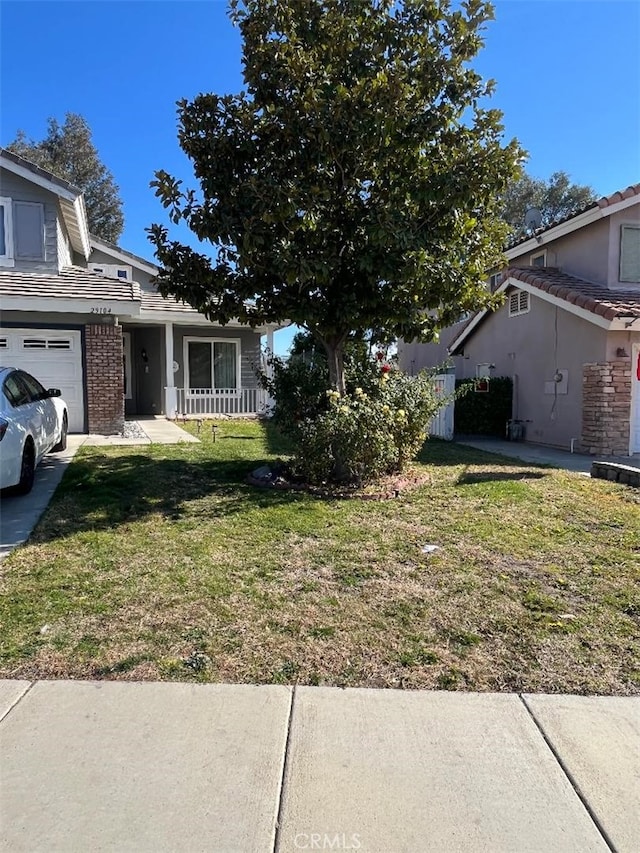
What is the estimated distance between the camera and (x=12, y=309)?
11.5 meters

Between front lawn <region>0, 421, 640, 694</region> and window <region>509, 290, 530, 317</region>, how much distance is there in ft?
27.9

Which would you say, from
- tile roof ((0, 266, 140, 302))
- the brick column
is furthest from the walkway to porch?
tile roof ((0, 266, 140, 302))

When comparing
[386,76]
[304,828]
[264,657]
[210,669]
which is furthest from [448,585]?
[386,76]

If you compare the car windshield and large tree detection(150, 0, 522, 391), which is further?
the car windshield

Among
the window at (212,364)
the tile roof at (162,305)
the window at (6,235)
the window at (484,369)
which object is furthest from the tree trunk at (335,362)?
the window at (212,364)

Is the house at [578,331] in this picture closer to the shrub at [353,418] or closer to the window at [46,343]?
the shrub at [353,418]

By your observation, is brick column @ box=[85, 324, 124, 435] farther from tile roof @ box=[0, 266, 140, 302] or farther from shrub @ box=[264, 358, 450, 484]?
shrub @ box=[264, 358, 450, 484]

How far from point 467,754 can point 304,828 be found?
2.74ft

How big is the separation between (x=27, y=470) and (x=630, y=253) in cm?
1298

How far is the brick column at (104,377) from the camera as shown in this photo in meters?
12.2

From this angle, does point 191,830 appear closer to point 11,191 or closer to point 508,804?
point 508,804

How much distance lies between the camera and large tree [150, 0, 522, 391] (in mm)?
6707

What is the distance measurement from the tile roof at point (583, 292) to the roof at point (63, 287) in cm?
897

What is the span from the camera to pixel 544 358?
46.2 feet
